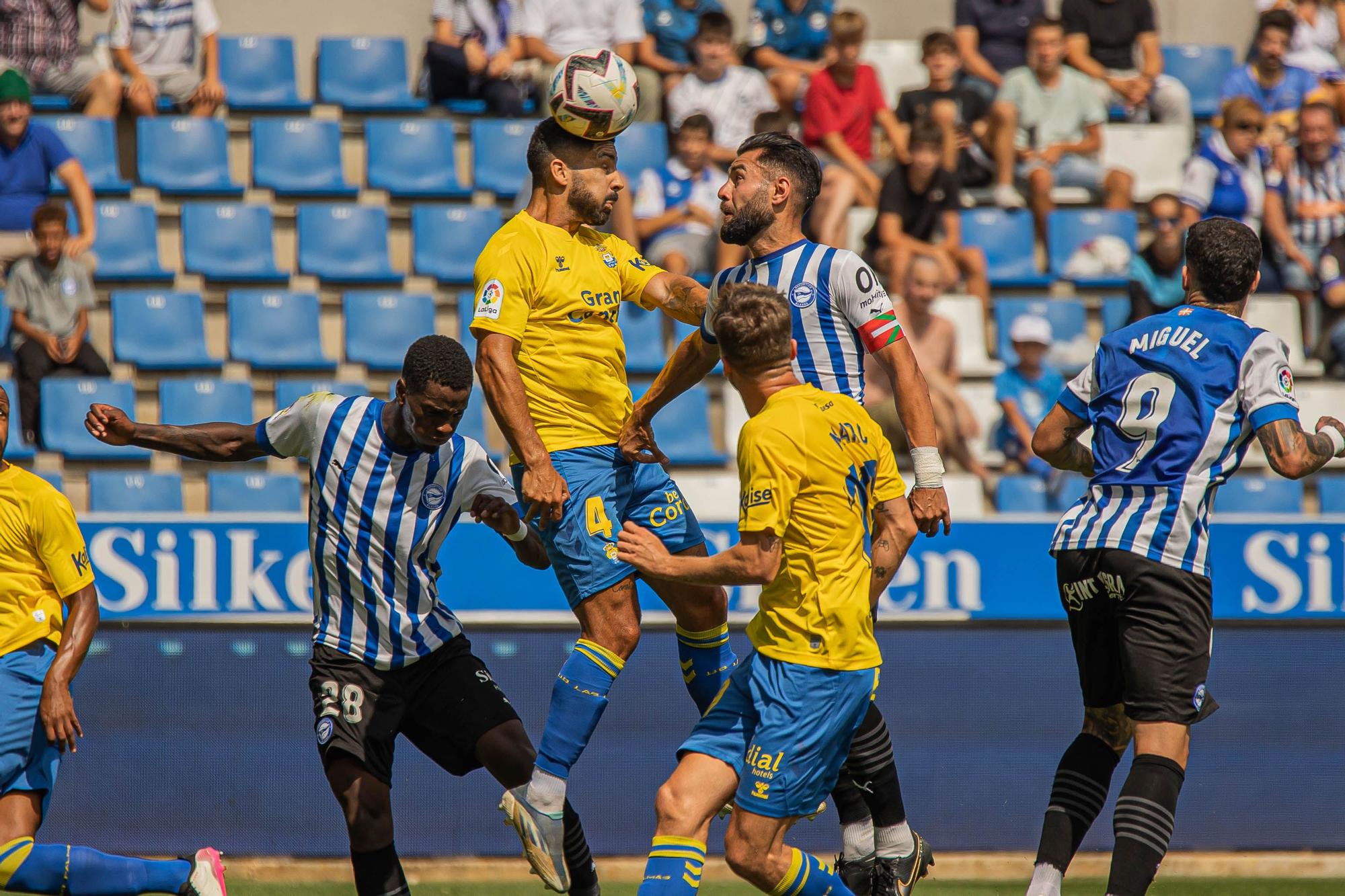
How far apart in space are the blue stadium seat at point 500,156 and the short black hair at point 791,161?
692 centimetres

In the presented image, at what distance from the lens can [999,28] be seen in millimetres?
12422

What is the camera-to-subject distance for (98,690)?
651cm

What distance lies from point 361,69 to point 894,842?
9.19 metres

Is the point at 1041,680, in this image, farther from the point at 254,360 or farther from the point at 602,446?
the point at 254,360

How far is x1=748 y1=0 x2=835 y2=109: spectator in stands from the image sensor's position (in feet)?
40.2

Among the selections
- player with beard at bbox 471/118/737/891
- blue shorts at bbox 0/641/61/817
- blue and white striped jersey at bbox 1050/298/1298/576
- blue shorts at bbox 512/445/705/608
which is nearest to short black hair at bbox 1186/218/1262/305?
blue and white striped jersey at bbox 1050/298/1298/576

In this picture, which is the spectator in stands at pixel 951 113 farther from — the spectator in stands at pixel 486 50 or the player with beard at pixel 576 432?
the player with beard at pixel 576 432

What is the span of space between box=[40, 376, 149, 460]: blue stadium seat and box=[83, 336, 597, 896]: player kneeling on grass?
5.51 m

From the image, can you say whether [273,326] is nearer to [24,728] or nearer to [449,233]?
[449,233]

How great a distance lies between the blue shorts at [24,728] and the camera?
16.3 feet

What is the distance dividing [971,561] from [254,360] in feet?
18.9

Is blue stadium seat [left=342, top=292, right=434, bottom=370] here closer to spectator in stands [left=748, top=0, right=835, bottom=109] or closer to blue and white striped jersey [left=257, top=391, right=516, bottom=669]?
spectator in stands [left=748, top=0, right=835, bottom=109]

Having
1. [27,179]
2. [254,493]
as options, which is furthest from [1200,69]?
[27,179]

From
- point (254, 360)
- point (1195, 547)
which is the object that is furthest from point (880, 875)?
point (254, 360)
